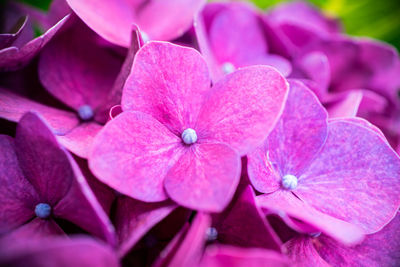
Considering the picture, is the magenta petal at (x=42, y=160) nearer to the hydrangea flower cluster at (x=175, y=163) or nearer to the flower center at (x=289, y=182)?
the hydrangea flower cluster at (x=175, y=163)

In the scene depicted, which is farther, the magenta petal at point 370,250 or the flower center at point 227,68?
the flower center at point 227,68

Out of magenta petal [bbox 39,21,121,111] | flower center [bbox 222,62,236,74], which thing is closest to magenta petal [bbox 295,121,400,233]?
flower center [bbox 222,62,236,74]

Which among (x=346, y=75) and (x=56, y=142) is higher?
(x=56, y=142)

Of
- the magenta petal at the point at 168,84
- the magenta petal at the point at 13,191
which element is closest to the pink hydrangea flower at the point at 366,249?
the magenta petal at the point at 168,84

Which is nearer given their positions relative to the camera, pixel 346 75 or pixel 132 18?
pixel 132 18

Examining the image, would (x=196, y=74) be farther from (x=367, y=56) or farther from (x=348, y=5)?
(x=348, y=5)

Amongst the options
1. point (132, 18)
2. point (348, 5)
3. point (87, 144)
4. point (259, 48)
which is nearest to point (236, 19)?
point (259, 48)

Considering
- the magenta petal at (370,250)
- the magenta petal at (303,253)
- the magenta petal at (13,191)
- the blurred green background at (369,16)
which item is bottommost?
the blurred green background at (369,16)
